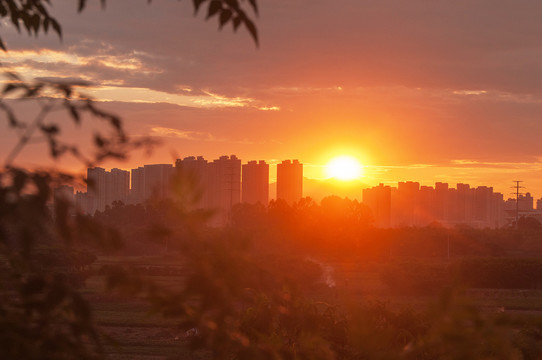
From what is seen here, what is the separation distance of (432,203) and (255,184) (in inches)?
2266

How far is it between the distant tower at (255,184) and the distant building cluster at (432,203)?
132 feet

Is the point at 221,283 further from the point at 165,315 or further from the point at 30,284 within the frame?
the point at 30,284

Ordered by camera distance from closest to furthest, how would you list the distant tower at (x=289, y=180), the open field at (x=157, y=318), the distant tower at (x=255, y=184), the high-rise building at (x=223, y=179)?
the open field at (x=157, y=318), the high-rise building at (x=223, y=179), the distant tower at (x=255, y=184), the distant tower at (x=289, y=180)

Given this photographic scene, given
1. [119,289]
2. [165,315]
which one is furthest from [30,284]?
[165,315]

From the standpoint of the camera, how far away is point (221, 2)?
7.07ft

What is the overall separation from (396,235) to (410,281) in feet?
79.2

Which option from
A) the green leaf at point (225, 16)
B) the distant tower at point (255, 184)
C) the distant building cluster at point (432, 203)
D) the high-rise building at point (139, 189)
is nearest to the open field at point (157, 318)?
the high-rise building at point (139, 189)

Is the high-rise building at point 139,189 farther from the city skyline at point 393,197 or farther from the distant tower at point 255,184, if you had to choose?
the distant tower at point 255,184

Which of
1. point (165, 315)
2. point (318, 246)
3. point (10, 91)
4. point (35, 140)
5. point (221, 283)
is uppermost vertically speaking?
point (10, 91)

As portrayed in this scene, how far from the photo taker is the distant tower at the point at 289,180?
364 ft

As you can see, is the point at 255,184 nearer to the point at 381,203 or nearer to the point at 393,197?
the point at 381,203

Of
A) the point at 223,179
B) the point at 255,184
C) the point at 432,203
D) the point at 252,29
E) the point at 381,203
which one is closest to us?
the point at 252,29

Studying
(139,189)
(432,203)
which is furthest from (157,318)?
(432,203)

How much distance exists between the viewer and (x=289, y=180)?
367 ft
